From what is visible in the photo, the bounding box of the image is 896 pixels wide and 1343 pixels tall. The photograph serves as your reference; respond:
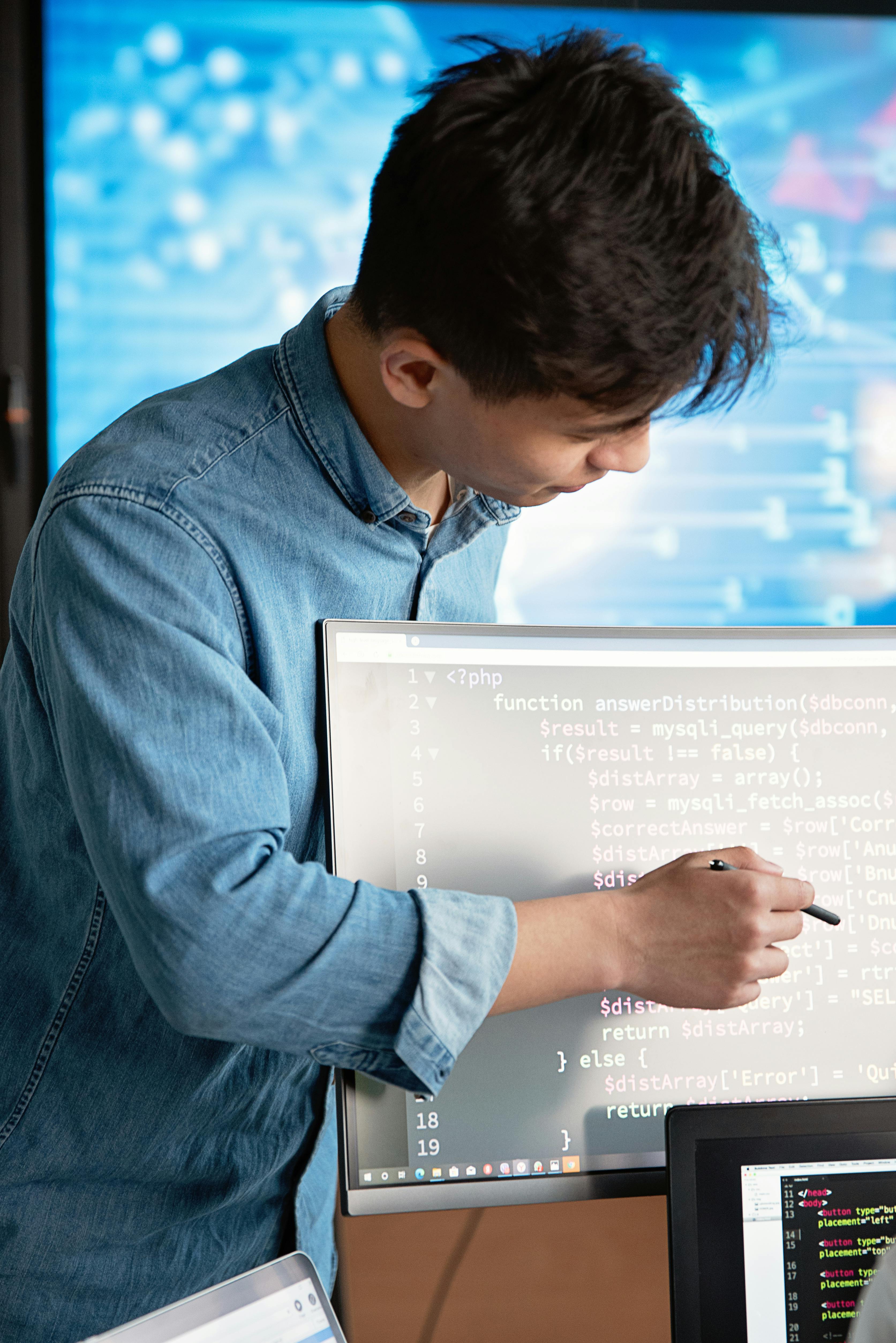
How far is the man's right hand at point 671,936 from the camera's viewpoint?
0.73 m

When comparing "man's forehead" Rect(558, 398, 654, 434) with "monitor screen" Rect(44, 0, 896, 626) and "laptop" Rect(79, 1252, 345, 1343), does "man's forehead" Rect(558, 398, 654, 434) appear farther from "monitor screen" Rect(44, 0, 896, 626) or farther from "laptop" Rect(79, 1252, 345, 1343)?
"monitor screen" Rect(44, 0, 896, 626)

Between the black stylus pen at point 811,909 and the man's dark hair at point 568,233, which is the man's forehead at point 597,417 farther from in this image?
the black stylus pen at point 811,909

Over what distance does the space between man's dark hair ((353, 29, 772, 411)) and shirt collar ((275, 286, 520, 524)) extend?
107 millimetres

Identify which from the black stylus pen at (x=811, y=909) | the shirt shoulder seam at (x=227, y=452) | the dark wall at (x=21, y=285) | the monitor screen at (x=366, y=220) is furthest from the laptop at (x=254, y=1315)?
the dark wall at (x=21, y=285)

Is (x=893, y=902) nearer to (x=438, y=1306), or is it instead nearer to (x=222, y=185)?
(x=438, y=1306)

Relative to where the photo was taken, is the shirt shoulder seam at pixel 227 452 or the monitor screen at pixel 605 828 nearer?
the shirt shoulder seam at pixel 227 452

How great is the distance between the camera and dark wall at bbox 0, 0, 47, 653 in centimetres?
179

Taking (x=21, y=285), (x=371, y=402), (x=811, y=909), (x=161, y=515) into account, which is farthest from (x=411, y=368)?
(x=21, y=285)

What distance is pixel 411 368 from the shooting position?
73 cm

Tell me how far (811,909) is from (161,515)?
0.55 m

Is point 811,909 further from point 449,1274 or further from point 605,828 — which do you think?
point 449,1274

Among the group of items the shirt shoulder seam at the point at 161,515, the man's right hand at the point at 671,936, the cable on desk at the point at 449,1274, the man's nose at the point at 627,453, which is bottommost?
the cable on desk at the point at 449,1274

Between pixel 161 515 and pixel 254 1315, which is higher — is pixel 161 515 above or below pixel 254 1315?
above

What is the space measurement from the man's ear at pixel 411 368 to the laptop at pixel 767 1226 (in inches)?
20.5
